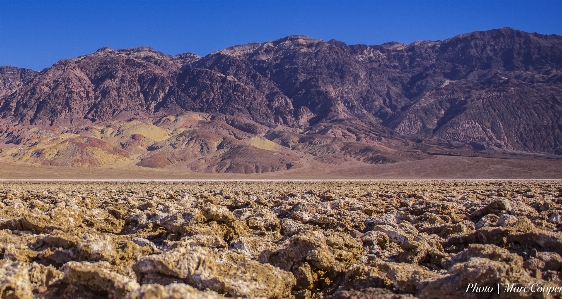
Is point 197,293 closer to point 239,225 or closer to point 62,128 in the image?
point 239,225

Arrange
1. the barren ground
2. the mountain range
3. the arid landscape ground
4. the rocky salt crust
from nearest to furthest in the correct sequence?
1. the rocky salt crust
2. the arid landscape ground
3. the barren ground
4. the mountain range

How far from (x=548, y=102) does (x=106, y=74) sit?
143m

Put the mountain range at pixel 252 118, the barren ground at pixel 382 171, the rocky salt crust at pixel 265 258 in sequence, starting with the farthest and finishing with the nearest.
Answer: the mountain range at pixel 252 118, the barren ground at pixel 382 171, the rocky salt crust at pixel 265 258

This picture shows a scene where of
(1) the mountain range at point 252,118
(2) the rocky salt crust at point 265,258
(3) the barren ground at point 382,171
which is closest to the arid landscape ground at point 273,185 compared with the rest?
(2) the rocky salt crust at point 265,258

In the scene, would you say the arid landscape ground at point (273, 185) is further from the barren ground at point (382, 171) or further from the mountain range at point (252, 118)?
the mountain range at point (252, 118)

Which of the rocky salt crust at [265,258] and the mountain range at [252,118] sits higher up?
the mountain range at [252,118]

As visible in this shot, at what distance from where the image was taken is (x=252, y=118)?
145 metres

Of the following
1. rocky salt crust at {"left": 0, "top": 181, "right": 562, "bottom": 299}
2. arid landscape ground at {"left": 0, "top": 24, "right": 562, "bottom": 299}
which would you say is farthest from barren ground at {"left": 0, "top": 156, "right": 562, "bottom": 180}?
rocky salt crust at {"left": 0, "top": 181, "right": 562, "bottom": 299}

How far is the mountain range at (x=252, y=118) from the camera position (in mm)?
96438

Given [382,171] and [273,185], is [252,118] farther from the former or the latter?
[273,185]

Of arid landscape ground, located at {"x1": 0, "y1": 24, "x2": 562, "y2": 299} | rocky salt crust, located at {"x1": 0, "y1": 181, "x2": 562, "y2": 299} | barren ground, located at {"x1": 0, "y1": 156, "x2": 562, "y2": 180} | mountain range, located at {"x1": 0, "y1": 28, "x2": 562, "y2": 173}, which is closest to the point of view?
rocky salt crust, located at {"x1": 0, "y1": 181, "x2": 562, "y2": 299}

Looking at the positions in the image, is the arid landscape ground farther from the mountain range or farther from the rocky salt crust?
the mountain range

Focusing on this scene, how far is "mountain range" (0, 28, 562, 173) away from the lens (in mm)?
96438

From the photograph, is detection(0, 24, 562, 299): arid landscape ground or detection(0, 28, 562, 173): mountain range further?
detection(0, 28, 562, 173): mountain range
